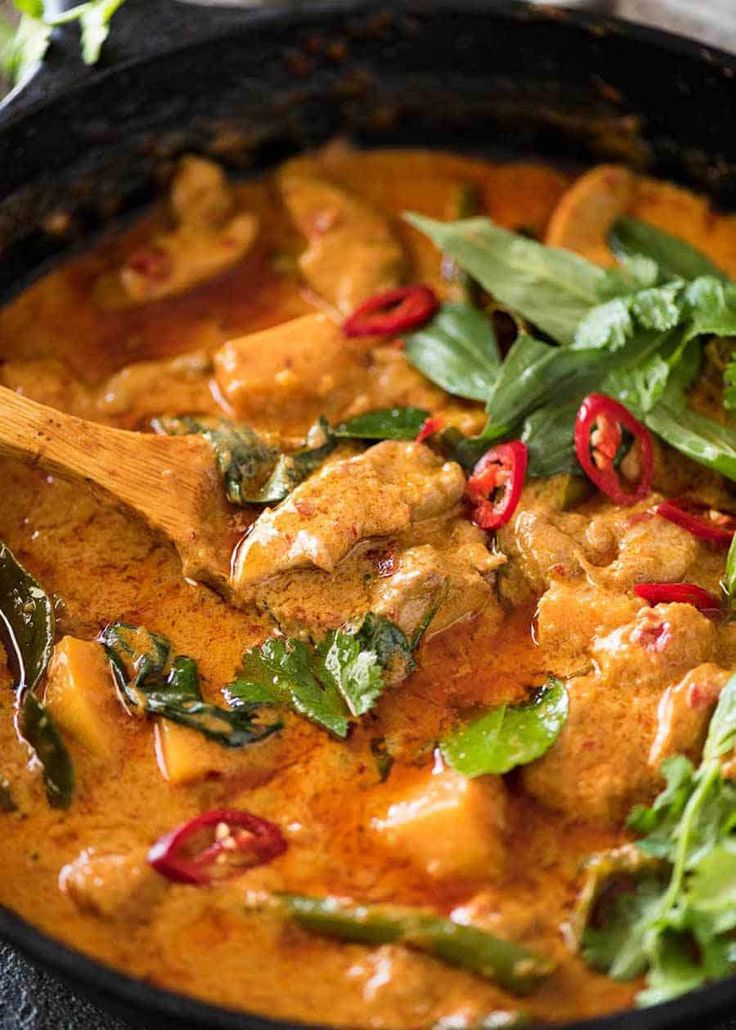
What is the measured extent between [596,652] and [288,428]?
1.08 meters

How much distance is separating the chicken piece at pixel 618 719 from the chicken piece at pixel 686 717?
0.09 ft

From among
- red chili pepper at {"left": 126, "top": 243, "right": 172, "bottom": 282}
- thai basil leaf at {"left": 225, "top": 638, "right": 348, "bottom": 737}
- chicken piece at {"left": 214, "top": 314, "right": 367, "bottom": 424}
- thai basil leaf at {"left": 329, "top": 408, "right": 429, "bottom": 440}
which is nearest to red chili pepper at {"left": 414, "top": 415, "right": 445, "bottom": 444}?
thai basil leaf at {"left": 329, "top": 408, "right": 429, "bottom": 440}

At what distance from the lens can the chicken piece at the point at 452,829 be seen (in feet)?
8.62

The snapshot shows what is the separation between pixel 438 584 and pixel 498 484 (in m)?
0.39

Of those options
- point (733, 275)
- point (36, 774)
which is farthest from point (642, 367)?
point (36, 774)

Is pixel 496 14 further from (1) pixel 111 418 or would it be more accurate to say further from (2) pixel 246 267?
(1) pixel 111 418

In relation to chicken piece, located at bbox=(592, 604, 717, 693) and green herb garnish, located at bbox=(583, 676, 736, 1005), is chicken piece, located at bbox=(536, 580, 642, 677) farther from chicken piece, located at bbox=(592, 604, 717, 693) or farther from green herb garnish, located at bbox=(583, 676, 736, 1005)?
green herb garnish, located at bbox=(583, 676, 736, 1005)

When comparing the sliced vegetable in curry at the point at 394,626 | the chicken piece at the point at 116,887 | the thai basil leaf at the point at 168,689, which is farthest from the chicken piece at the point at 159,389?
the chicken piece at the point at 116,887

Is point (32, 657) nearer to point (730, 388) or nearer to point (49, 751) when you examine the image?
point (49, 751)

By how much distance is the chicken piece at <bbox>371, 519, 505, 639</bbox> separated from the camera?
2945mm

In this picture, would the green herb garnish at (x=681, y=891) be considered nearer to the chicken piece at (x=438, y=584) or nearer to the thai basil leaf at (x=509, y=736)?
the thai basil leaf at (x=509, y=736)

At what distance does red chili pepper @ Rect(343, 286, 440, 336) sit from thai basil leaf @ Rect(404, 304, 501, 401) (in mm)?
47

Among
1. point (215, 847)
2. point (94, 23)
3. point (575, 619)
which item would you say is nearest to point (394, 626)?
point (575, 619)

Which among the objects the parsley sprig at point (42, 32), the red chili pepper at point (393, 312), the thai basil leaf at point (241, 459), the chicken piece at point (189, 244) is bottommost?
the red chili pepper at point (393, 312)
